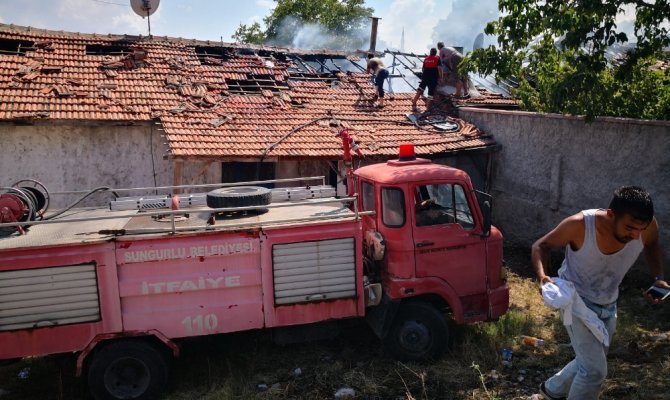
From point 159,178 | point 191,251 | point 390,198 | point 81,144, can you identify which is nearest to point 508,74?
point 390,198

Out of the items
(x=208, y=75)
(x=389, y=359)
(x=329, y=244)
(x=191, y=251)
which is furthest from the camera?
(x=208, y=75)

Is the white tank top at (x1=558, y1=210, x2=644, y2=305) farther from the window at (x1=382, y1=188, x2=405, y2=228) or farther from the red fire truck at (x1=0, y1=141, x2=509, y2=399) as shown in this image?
the window at (x1=382, y1=188, x2=405, y2=228)

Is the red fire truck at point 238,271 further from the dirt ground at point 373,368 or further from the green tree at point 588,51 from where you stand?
the green tree at point 588,51

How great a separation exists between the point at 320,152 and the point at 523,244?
5.07 meters

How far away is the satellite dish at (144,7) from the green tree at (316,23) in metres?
16.8

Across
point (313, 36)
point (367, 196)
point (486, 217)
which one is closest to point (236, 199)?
point (367, 196)

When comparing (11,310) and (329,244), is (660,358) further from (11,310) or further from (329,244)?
(11,310)

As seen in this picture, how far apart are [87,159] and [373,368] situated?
7911 mm

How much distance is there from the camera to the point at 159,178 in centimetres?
1095

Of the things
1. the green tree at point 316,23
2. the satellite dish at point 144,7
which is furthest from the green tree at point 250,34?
the satellite dish at point 144,7

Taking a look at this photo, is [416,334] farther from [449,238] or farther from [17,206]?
[17,206]

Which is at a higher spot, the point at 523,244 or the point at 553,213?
the point at 553,213

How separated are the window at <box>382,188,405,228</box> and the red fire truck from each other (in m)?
0.01

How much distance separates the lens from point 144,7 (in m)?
14.4
